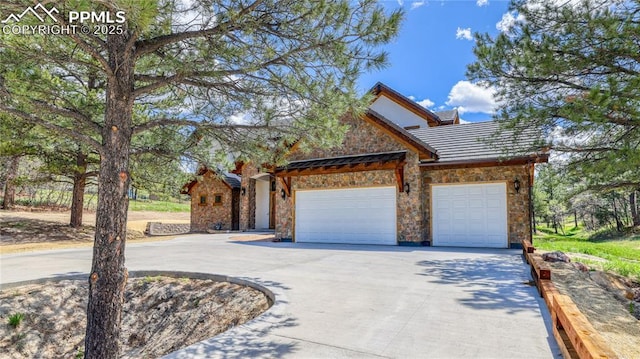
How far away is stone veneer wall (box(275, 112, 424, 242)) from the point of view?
12242 mm

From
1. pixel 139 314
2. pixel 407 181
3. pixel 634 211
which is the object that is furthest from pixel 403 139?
pixel 634 211

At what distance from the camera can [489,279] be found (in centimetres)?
652

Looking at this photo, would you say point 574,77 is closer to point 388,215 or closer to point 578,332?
point 578,332

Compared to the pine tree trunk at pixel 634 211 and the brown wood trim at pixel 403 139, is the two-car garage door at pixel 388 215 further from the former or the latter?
the pine tree trunk at pixel 634 211

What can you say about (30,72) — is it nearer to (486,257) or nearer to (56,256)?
(56,256)

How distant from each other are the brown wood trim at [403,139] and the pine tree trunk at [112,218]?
8.34m

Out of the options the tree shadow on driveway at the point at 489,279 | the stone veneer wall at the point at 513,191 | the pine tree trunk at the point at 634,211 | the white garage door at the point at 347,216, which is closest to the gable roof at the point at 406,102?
the stone veneer wall at the point at 513,191

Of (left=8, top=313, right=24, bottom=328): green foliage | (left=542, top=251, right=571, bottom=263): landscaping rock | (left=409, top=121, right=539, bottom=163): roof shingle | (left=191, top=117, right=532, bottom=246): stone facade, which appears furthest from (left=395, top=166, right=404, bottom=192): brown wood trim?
(left=8, top=313, right=24, bottom=328): green foliage

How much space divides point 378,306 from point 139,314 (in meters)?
4.64

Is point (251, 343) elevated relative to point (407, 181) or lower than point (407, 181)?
lower

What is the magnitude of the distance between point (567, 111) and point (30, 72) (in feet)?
29.2

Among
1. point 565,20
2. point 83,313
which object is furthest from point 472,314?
point 83,313

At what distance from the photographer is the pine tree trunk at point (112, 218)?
175 inches

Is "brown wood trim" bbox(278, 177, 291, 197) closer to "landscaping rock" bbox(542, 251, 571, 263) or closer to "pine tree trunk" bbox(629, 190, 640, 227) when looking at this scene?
Answer: "landscaping rock" bbox(542, 251, 571, 263)
